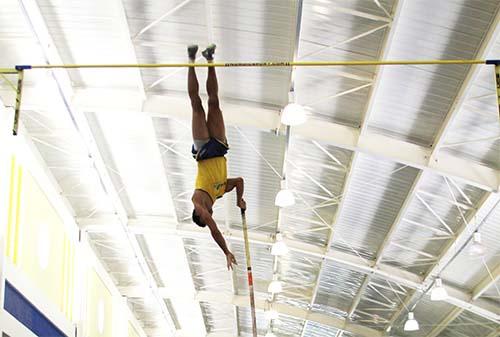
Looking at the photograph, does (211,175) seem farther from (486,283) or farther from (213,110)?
(486,283)

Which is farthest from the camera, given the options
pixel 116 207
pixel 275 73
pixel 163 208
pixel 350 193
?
pixel 163 208

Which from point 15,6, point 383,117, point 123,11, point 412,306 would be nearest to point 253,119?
point 383,117

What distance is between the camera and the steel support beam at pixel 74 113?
43.3 feet

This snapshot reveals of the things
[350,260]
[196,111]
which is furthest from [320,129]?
[196,111]

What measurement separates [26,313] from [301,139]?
7.47 metres

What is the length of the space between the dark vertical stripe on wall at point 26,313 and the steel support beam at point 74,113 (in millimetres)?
4232

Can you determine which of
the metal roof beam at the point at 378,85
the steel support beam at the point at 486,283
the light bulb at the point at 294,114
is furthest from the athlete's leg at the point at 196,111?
the steel support beam at the point at 486,283

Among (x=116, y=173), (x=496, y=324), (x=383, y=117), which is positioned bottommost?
(x=496, y=324)

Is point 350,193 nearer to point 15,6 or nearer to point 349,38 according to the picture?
point 349,38

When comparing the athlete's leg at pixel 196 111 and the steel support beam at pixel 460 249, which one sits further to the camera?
the steel support beam at pixel 460 249

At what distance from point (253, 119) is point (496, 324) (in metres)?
12.9

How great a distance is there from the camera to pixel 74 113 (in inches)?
620

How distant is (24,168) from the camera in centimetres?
1398

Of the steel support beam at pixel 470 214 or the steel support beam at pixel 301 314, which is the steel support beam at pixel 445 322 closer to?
the steel support beam at pixel 470 214
